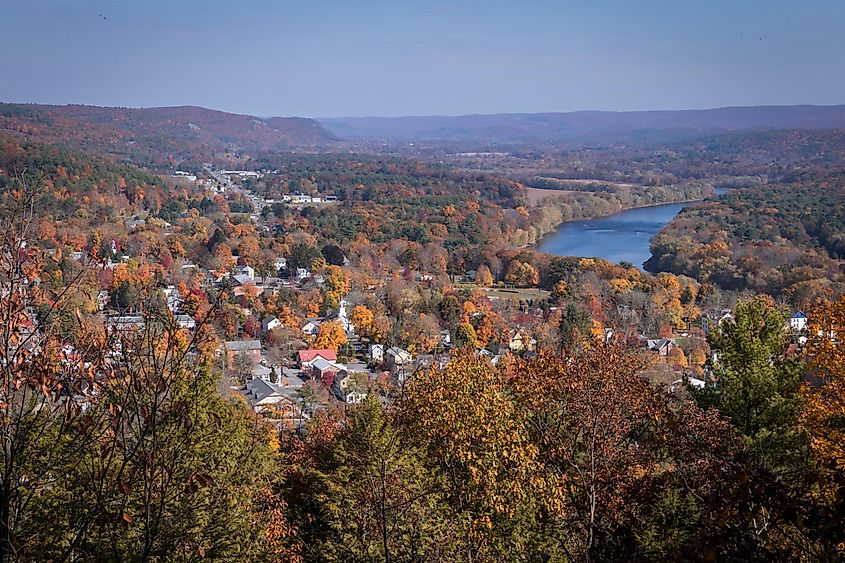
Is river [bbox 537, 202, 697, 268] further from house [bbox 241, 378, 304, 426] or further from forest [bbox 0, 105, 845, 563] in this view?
house [bbox 241, 378, 304, 426]

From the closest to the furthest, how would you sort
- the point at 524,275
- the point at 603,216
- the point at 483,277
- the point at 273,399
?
1. the point at 273,399
2. the point at 524,275
3. the point at 483,277
4. the point at 603,216

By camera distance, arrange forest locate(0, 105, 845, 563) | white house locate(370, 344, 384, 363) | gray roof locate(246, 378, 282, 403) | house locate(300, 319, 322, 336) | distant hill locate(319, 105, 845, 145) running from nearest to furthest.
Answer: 1. forest locate(0, 105, 845, 563)
2. gray roof locate(246, 378, 282, 403)
3. white house locate(370, 344, 384, 363)
4. house locate(300, 319, 322, 336)
5. distant hill locate(319, 105, 845, 145)

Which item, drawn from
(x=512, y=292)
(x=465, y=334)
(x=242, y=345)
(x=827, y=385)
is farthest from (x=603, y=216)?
(x=827, y=385)

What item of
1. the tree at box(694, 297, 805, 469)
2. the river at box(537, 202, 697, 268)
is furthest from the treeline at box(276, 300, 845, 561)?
the river at box(537, 202, 697, 268)

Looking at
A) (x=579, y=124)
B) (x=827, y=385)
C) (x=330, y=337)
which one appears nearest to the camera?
(x=827, y=385)

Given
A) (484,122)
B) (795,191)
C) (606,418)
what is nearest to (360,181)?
(795,191)

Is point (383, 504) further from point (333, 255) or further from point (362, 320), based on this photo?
point (333, 255)
